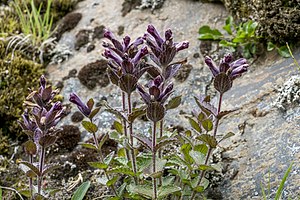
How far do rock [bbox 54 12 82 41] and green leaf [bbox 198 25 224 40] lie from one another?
1475 millimetres

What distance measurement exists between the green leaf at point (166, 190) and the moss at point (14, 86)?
1.67 meters

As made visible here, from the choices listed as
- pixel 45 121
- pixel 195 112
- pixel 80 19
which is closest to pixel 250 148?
pixel 195 112

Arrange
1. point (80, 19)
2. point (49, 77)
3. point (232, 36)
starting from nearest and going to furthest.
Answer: point (232, 36), point (49, 77), point (80, 19)

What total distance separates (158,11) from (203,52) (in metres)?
0.85

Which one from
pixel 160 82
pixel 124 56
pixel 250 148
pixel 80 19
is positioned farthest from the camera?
pixel 80 19

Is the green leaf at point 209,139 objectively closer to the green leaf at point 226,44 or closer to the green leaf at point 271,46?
the green leaf at point 271,46

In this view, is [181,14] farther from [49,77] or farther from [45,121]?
[45,121]

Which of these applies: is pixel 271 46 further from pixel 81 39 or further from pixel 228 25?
pixel 81 39

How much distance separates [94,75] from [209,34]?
1.05 m

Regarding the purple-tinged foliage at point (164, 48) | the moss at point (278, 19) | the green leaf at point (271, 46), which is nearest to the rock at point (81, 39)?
the moss at point (278, 19)

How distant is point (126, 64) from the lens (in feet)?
7.23

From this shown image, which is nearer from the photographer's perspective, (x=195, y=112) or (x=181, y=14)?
(x=195, y=112)

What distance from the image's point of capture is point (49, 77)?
418 centimetres

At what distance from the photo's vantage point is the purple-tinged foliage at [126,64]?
2.21 meters
